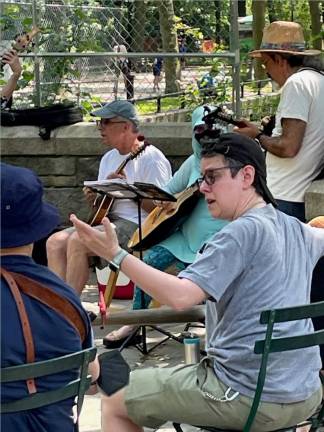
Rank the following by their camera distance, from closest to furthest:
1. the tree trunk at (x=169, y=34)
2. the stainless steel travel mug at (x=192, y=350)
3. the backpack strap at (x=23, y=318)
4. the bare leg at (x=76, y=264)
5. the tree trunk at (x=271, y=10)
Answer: the backpack strap at (x=23, y=318), the stainless steel travel mug at (x=192, y=350), the bare leg at (x=76, y=264), the tree trunk at (x=169, y=34), the tree trunk at (x=271, y=10)

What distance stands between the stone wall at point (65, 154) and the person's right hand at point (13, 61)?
1.34 ft

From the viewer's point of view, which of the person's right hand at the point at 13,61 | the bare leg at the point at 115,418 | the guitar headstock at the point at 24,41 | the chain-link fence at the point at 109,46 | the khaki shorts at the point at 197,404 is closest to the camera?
the khaki shorts at the point at 197,404

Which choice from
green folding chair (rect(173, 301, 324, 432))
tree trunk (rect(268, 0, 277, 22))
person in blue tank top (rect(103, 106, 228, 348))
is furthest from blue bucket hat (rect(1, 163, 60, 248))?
Answer: tree trunk (rect(268, 0, 277, 22))

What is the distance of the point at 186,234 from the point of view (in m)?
5.22

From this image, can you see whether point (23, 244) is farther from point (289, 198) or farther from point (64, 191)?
point (64, 191)

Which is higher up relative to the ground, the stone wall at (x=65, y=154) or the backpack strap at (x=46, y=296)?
the backpack strap at (x=46, y=296)

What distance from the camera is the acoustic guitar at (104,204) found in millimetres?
5722

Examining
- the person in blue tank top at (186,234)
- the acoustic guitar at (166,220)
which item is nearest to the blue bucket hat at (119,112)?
the person in blue tank top at (186,234)

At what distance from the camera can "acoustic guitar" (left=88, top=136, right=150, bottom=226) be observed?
5722 millimetres

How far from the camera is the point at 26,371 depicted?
2.52 meters

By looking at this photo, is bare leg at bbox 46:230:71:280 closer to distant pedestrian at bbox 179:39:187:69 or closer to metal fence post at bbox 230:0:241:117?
metal fence post at bbox 230:0:241:117

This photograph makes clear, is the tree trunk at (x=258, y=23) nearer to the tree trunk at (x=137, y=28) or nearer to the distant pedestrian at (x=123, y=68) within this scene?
the tree trunk at (x=137, y=28)

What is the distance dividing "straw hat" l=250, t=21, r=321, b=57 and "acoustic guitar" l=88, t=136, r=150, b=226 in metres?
0.93

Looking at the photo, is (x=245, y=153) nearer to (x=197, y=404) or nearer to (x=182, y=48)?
(x=197, y=404)
